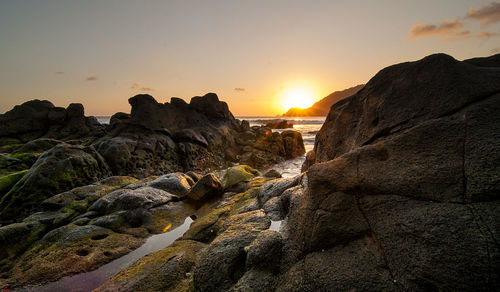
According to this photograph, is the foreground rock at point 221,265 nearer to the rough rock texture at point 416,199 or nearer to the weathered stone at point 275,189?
the rough rock texture at point 416,199

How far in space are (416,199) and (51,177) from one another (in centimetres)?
1628

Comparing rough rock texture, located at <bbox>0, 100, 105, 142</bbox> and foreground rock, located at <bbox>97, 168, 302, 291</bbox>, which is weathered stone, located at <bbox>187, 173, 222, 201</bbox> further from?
rough rock texture, located at <bbox>0, 100, 105, 142</bbox>

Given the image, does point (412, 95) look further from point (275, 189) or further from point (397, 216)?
point (275, 189)

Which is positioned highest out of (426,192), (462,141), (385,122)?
(385,122)

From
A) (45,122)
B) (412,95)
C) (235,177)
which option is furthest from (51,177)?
(45,122)

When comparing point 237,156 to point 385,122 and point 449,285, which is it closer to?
point 385,122

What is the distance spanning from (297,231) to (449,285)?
263cm

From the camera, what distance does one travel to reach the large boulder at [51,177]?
10469 millimetres

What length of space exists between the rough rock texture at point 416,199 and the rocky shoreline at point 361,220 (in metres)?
0.02

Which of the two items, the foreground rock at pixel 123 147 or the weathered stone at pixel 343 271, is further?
the foreground rock at pixel 123 147

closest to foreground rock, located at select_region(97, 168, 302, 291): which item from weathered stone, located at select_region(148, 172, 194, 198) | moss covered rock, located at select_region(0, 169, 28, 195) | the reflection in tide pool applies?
the reflection in tide pool

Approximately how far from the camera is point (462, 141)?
3705 mm

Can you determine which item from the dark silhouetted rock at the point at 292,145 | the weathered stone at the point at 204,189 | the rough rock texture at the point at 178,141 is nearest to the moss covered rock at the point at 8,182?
the rough rock texture at the point at 178,141

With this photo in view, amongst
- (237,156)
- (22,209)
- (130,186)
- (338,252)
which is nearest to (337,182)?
(338,252)
